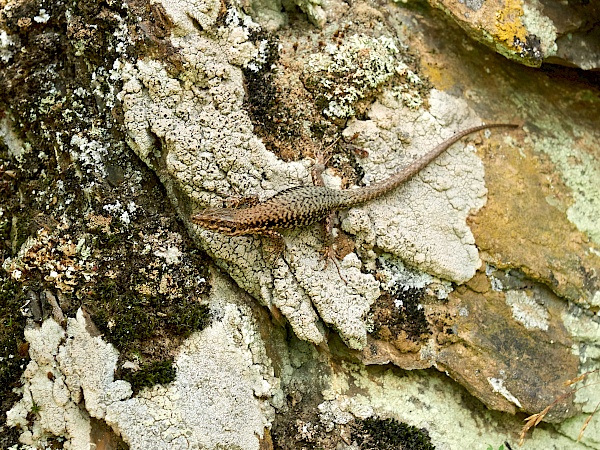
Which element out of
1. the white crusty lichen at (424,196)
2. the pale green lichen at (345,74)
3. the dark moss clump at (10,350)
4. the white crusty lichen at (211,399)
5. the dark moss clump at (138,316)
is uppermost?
the pale green lichen at (345,74)

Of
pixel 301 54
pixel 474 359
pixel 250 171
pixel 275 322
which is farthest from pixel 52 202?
pixel 474 359

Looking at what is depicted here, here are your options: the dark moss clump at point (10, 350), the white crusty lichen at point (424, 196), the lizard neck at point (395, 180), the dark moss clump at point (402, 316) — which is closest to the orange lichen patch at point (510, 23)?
the white crusty lichen at point (424, 196)

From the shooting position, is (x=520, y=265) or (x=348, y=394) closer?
(x=348, y=394)

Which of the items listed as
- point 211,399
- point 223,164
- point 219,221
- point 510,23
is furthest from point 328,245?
point 510,23

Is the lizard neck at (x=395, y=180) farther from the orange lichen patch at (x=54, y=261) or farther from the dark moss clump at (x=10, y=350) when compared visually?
the dark moss clump at (x=10, y=350)

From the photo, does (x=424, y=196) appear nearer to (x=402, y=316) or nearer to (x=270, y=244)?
(x=402, y=316)

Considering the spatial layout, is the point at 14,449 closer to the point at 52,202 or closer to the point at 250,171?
the point at 52,202

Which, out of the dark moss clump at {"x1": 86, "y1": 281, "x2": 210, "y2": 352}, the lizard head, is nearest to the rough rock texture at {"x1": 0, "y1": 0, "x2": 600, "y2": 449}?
the dark moss clump at {"x1": 86, "y1": 281, "x2": 210, "y2": 352}
